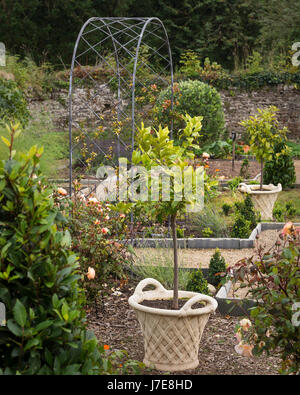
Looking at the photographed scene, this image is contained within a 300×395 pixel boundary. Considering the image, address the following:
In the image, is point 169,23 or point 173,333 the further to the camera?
point 169,23

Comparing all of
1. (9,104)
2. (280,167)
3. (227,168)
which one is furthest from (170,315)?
(227,168)

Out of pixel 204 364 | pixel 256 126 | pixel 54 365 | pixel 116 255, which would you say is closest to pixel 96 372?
pixel 54 365

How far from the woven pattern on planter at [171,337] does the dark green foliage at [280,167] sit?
227 inches

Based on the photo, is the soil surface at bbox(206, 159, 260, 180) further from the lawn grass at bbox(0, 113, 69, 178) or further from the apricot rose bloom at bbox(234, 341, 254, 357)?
the apricot rose bloom at bbox(234, 341, 254, 357)

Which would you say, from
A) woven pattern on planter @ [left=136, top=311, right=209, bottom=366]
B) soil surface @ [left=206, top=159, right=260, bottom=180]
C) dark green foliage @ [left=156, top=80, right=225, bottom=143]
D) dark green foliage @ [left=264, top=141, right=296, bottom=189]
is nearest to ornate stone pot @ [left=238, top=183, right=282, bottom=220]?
dark green foliage @ [left=264, top=141, right=296, bottom=189]

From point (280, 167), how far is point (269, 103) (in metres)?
6.11

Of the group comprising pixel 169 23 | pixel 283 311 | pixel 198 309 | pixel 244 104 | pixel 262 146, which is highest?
pixel 169 23

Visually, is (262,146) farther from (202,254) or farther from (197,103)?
(197,103)

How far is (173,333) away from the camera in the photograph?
335 cm

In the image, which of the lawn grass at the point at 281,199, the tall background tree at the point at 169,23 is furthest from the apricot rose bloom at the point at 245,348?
the tall background tree at the point at 169,23

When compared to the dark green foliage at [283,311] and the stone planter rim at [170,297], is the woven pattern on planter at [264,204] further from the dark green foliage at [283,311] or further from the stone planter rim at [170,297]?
the dark green foliage at [283,311]

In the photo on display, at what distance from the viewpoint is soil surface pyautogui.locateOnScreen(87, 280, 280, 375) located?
3.42 m

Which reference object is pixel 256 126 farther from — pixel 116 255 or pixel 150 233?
pixel 116 255

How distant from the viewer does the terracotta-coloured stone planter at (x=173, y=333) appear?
10.9ft
